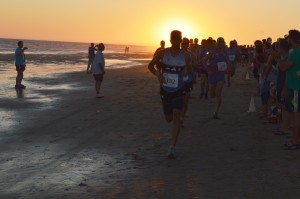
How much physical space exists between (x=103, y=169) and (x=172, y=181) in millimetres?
1121

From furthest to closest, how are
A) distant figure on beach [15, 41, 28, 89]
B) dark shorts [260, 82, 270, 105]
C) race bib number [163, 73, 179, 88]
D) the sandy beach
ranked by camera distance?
distant figure on beach [15, 41, 28, 89] → dark shorts [260, 82, 270, 105] → race bib number [163, 73, 179, 88] → the sandy beach

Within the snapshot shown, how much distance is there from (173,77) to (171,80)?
56 millimetres

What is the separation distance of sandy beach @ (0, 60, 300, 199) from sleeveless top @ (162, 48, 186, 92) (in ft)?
3.71

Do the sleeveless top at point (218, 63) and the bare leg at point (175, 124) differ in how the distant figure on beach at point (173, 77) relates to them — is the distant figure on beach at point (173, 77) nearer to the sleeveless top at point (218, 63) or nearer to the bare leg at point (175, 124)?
the bare leg at point (175, 124)

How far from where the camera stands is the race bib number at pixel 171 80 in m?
6.98

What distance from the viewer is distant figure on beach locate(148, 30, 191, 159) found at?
701 centimetres

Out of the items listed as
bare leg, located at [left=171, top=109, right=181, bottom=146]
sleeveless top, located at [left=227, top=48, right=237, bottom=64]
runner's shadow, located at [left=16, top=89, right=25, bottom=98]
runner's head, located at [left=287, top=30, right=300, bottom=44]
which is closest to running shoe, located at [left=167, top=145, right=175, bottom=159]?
bare leg, located at [left=171, top=109, right=181, bottom=146]

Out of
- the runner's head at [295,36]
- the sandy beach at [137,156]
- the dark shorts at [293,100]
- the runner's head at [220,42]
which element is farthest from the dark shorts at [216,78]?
the runner's head at [295,36]

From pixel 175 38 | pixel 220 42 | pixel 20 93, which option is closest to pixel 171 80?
pixel 175 38

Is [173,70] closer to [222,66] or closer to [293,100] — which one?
[293,100]

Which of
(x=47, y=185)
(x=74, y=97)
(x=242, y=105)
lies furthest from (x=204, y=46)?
(x=47, y=185)

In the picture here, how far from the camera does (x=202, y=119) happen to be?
10789mm

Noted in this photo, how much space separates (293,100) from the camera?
7457 mm

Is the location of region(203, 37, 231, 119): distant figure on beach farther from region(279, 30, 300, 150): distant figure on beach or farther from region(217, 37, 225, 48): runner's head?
region(279, 30, 300, 150): distant figure on beach
